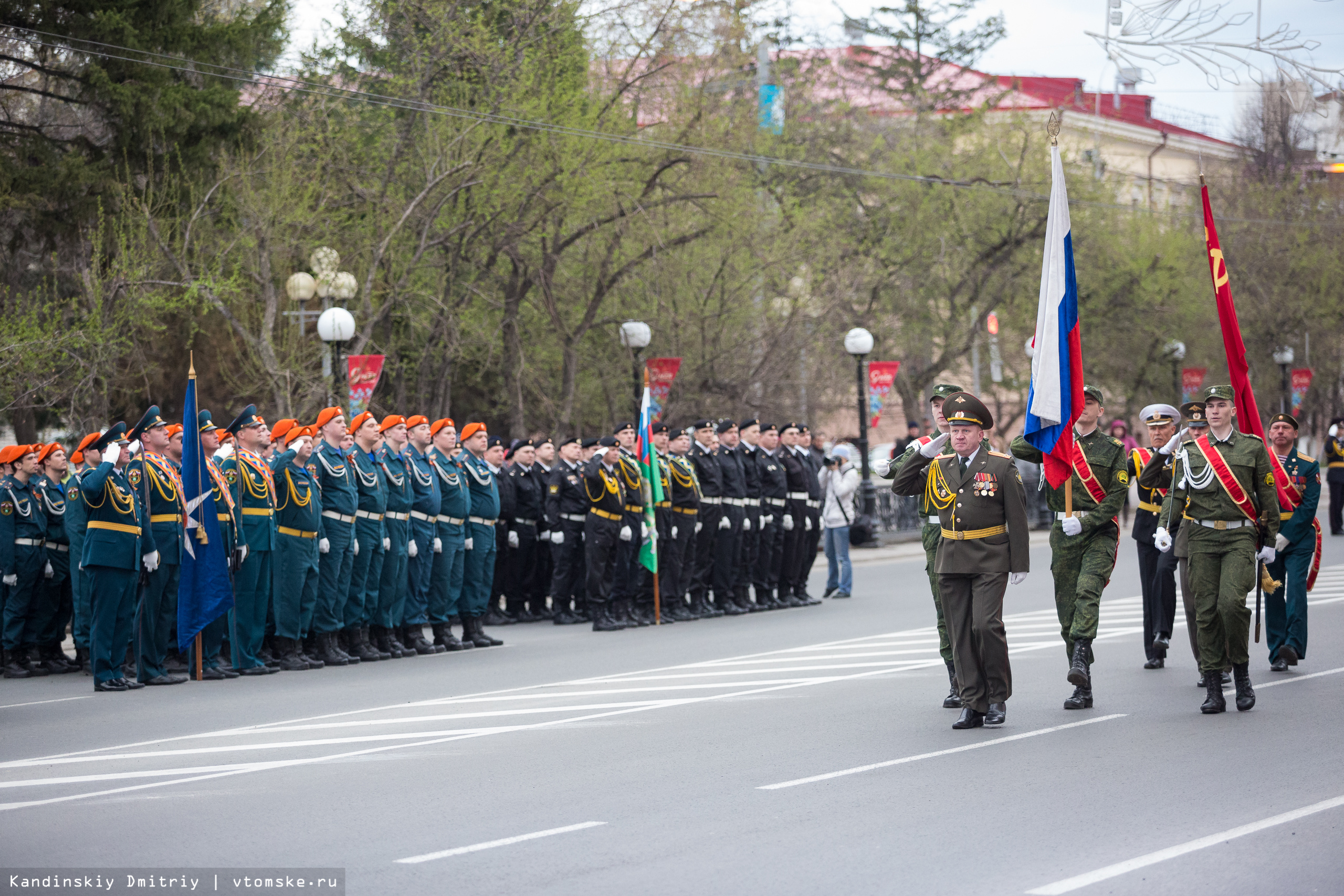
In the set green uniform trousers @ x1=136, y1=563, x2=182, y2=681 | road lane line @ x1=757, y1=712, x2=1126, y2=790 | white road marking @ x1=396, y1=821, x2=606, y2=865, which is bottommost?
road lane line @ x1=757, y1=712, x2=1126, y2=790

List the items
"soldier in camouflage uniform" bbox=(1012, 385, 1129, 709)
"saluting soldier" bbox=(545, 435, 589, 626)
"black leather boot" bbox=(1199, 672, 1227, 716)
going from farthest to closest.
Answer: "saluting soldier" bbox=(545, 435, 589, 626)
"soldier in camouflage uniform" bbox=(1012, 385, 1129, 709)
"black leather boot" bbox=(1199, 672, 1227, 716)

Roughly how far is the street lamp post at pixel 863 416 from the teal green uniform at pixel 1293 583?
15.2 metres

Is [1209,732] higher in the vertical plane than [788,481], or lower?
lower

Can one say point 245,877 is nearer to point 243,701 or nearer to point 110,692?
point 243,701

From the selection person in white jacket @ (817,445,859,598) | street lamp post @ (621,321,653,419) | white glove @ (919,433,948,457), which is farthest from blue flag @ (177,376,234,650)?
street lamp post @ (621,321,653,419)

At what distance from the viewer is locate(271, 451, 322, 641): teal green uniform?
13492mm

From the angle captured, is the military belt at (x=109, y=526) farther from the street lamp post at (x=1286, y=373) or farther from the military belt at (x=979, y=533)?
the street lamp post at (x=1286, y=373)

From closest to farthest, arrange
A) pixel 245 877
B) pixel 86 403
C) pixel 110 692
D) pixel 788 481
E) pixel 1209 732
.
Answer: pixel 245 877
pixel 1209 732
pixel 110 692
pixel 788 481
pixel 86 403

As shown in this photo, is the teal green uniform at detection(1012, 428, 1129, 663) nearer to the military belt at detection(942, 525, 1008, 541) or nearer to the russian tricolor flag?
the russian tricolor flag

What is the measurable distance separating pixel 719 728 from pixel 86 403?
49.7ft

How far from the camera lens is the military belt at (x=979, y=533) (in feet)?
30.6

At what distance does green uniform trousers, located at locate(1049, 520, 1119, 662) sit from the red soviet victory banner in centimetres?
123

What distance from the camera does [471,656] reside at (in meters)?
14.3

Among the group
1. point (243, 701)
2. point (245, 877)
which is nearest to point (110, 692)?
point (243, 701)
